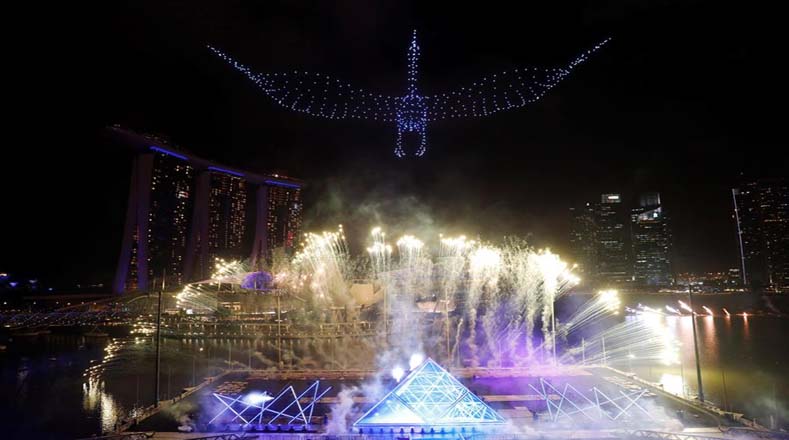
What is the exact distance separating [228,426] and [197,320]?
104 ft

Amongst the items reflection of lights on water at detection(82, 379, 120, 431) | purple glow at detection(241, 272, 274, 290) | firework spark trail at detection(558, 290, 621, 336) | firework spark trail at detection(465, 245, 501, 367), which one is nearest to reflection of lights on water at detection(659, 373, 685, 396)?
firework spark trail at detection(465, 245, 501, 367)

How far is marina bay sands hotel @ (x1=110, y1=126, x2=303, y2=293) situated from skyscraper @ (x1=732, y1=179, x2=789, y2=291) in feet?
269

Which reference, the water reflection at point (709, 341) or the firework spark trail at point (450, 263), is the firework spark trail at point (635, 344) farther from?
the firework spark trail at point (450, 263)

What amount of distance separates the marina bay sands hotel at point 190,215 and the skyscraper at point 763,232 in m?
81.9

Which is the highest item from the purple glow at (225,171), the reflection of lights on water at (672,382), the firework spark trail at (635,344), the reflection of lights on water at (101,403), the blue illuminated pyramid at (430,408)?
the purple glow at (225,171)

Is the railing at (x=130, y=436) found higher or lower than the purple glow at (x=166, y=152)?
lower

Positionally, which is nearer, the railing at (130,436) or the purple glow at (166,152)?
the railing at (130,436)

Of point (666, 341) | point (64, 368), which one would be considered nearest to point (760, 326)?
point (666, 341)

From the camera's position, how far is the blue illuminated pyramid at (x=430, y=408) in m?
11.9

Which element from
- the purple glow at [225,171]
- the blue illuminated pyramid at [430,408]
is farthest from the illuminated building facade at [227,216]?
the blue illuminated pyramid at [430,408]

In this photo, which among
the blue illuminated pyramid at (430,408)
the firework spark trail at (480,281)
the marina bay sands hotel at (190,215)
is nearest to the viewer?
the blue illuminated pyramid at (430,408)

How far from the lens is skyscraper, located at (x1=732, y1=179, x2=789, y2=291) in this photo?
79.2m

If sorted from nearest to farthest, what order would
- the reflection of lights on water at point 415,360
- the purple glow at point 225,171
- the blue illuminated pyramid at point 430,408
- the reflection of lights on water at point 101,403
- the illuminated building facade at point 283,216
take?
the blue illuminated pyramid at point 430,408 < the reflection of lights on water at point 101,403 < the reflection of lights on water at point 415,360 < the purple glow at point 225,171 < the illuminated building facade at point 283,216

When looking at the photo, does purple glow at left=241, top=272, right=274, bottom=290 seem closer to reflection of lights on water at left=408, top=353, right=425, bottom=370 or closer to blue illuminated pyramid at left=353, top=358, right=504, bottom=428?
reflection of lights on water at left=408, top=353, right=425, bottom=370
